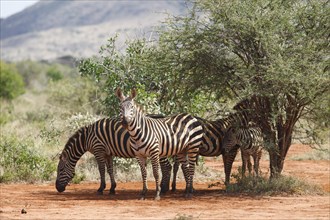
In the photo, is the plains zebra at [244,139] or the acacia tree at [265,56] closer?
the acacia tree at [265,56]

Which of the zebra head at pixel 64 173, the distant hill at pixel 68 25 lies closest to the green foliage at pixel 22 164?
the zebra head at pixel 64 173

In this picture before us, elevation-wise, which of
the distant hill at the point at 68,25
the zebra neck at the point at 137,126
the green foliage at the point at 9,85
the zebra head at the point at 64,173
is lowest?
the zebra head at the point at 64,173

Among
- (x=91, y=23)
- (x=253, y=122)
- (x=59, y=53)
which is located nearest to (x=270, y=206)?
(x=253, y=122)

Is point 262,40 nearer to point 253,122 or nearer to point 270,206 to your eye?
point 253,122

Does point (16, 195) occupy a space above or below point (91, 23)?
below

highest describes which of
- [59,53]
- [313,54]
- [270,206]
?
[59,53]

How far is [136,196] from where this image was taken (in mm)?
16391

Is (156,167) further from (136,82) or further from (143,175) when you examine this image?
(136,82)

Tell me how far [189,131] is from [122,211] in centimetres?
321

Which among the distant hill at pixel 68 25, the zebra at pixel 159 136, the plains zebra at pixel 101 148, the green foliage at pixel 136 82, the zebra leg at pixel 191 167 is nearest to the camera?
the zebra at pixel 159 136

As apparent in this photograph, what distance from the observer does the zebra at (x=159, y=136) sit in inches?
599

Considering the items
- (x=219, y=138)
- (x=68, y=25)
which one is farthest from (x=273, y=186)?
(x=68, y=25)

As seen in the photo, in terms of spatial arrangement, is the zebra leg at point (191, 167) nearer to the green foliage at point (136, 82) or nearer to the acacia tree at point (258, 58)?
the acacia tree at point (258, 58)

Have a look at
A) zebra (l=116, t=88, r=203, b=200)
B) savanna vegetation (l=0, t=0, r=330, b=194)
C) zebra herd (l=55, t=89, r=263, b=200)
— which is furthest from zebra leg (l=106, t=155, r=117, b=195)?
savanna vegetation (l=0, t=0, r=330, b=194)
